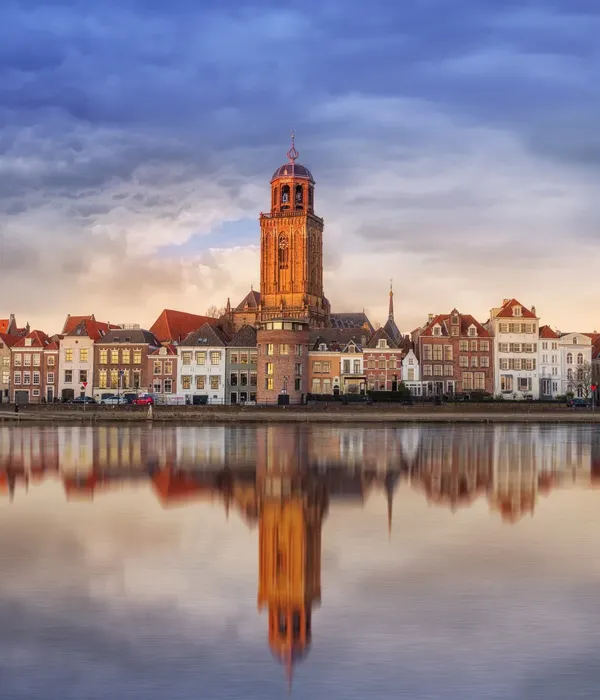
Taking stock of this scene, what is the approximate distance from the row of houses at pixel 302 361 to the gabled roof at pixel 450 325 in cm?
9

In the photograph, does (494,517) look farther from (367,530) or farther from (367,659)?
(367,659)

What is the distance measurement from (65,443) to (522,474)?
964 inches

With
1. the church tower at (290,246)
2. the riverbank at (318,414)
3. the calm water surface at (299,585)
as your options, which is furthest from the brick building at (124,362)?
the calm water surface at (299,585)

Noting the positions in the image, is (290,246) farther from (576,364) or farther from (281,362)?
(576,364)

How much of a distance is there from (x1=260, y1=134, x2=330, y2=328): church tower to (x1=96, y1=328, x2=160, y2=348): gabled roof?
1672 cm

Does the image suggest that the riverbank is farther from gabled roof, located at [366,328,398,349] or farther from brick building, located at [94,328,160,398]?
brick building, located at [94,328,160,398]

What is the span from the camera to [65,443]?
47.6 metres

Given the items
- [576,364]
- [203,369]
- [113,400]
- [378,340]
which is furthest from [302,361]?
[576,364]

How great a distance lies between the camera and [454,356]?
89.9m

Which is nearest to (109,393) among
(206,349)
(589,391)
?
(206,349)

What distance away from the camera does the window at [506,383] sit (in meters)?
91.3

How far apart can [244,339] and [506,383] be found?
2480cm

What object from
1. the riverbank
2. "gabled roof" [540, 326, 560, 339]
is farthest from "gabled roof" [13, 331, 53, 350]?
"gabled roof" [540, 326, 560, 339]

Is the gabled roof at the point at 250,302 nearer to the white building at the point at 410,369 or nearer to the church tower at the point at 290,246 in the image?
the church tower at the point at 290,246
